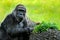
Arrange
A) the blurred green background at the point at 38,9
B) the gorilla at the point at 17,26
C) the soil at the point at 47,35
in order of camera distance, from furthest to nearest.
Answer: the blurred green background at the point at 38,9 < the soil at the point at 47,35 < the gorilla at the point at 17,26

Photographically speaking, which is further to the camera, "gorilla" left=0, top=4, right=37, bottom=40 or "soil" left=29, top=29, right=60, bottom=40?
"soil" left=29, top=29, right=60, bottom=40

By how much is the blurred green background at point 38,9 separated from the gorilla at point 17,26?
5.26 meters

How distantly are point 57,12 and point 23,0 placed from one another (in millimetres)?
1686

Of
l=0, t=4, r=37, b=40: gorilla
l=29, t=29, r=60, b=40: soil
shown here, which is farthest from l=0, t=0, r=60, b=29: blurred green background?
l=0, t=4, r=37, b=40: gorilla

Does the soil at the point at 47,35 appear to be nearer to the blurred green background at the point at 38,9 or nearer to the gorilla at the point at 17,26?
the gorilla at the point at 17,26

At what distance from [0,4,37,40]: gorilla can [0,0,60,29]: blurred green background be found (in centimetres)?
526

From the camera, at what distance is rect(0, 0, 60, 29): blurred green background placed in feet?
41.9

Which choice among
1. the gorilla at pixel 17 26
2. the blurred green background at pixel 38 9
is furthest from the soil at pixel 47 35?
the blurred green background at pixel 38 9

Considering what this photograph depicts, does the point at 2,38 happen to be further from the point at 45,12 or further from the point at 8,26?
the point at 45,12

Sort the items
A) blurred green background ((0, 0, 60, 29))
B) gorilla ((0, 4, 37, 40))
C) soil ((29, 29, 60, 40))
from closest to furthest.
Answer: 1. gorilla ((0, 4, 37, 40))
2. soil ((29, 29, 60, 40))
3. blurred green background ((0, 0, 60, 29))

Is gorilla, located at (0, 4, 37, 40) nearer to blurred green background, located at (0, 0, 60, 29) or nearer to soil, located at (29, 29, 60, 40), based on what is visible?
soil, located at (29, 29, 60, 40)

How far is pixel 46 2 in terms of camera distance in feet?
47.3

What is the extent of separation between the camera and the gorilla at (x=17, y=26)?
6922 mm

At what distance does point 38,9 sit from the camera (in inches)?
543
